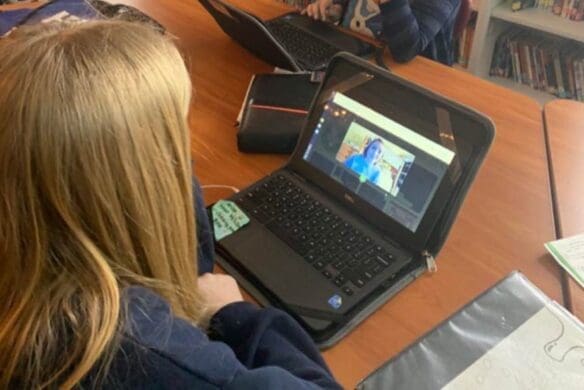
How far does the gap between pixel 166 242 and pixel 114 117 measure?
6.3 inches

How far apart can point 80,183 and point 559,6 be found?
2.18 metres

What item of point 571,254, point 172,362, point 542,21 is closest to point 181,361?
point 172,362

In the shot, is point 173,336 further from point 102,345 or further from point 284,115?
point 284,115

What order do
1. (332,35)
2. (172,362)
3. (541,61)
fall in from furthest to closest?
(541,61), (332,35), (172,362)

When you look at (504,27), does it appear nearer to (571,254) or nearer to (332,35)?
(332,35)

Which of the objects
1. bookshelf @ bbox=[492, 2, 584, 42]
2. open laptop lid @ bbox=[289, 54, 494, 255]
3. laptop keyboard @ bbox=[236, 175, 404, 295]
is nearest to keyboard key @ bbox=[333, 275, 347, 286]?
laptop keyboard @ bbox=[236, 175, 404, 295]

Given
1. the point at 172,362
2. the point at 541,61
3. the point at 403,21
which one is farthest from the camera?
the point at 541,61

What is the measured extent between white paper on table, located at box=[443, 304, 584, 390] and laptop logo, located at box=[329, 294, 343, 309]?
175 mm

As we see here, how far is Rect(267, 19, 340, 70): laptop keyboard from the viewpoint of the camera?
143cm

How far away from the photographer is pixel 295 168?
1053 millimetres

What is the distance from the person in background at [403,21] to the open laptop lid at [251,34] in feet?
0.90

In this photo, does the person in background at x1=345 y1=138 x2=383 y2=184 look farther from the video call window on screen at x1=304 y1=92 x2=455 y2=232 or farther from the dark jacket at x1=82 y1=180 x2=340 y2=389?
the dark jacket at x1=82 y1=180 x2=340 y2=389

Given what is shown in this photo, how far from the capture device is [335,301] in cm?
82

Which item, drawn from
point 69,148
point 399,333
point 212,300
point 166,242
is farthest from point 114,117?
point 399,333
